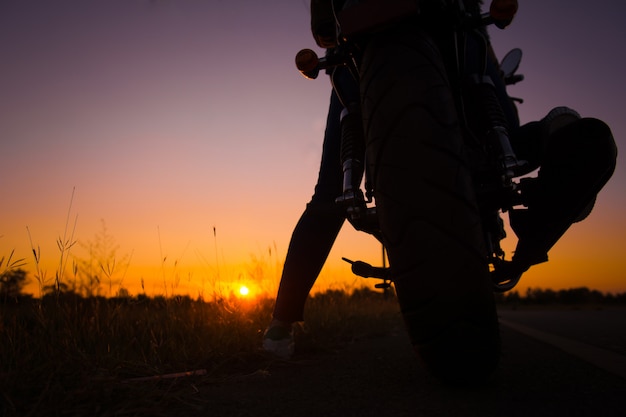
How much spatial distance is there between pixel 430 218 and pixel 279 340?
1.39 meters

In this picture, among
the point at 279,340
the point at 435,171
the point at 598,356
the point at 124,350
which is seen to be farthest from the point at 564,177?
the point at 124,350

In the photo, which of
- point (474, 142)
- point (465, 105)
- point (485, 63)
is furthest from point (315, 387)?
point (485, 63)

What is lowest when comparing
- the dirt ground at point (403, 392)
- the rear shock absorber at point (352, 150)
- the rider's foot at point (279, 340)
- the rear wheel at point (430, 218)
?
the dirt ground at point (403, 392)

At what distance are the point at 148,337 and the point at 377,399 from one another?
5.07 feet

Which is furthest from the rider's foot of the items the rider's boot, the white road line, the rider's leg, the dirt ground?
the white road line

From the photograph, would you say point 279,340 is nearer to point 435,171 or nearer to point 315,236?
point 315,236

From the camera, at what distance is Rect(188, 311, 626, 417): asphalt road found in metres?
1.18

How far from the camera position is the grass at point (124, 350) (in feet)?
4.11

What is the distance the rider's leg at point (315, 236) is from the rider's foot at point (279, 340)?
0.15ft

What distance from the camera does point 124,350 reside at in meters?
1.95

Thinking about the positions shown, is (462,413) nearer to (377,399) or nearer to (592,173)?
(377,399)

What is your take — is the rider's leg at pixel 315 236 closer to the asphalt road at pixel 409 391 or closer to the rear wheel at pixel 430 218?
the asphalt road at pixel 409 391

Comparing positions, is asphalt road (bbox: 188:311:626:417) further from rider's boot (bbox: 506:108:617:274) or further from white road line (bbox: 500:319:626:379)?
rider's boot (bbox: 506:108:617:274)

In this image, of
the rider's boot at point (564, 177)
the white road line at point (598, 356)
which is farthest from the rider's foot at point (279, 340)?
the white road line at point (598, 356)
